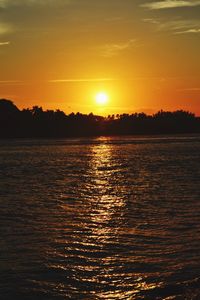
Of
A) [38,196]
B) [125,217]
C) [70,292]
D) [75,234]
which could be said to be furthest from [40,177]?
[70,292]

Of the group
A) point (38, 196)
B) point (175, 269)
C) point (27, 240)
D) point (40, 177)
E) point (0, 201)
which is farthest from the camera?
point (40, 177)

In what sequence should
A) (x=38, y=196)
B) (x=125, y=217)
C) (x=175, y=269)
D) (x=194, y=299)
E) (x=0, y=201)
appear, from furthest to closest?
(x=38, y=196) → (x=0, y=201) → (x=125, y=217) → (x=175, y=269) → (x=194, y=299)

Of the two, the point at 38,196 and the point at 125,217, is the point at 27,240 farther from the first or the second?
the point at 38,196

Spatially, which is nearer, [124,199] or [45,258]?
[45,258]

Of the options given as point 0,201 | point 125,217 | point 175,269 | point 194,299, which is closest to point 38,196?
point 0,201

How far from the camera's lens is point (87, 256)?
Answer: 67.0ft

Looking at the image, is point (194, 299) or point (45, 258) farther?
point (45, 258)

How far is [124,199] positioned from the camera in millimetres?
38344

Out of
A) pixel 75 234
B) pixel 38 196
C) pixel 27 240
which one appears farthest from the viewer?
pixel 38 196

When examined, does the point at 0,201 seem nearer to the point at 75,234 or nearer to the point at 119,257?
the point at 75,234

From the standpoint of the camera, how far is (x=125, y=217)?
2953cm

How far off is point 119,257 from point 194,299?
19.2ft

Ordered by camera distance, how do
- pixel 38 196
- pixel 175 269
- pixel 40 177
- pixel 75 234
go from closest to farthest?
1. pixel 175 269
2. pixel 75 234
3. pixel 38 196
4. pixel 40 177

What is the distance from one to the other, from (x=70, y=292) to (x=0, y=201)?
69.7 ft
